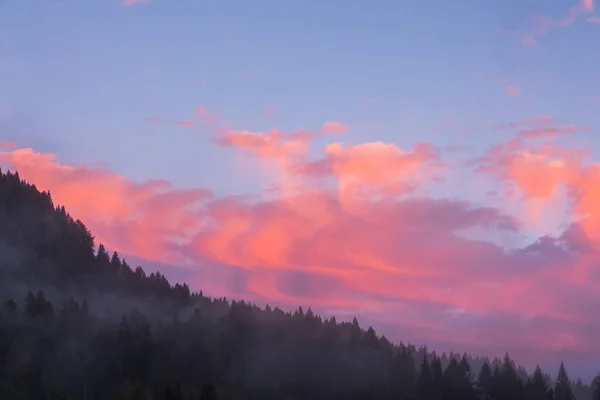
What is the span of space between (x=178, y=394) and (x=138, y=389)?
11.1m

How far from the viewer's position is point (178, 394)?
194 metres

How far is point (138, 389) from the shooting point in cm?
19675
